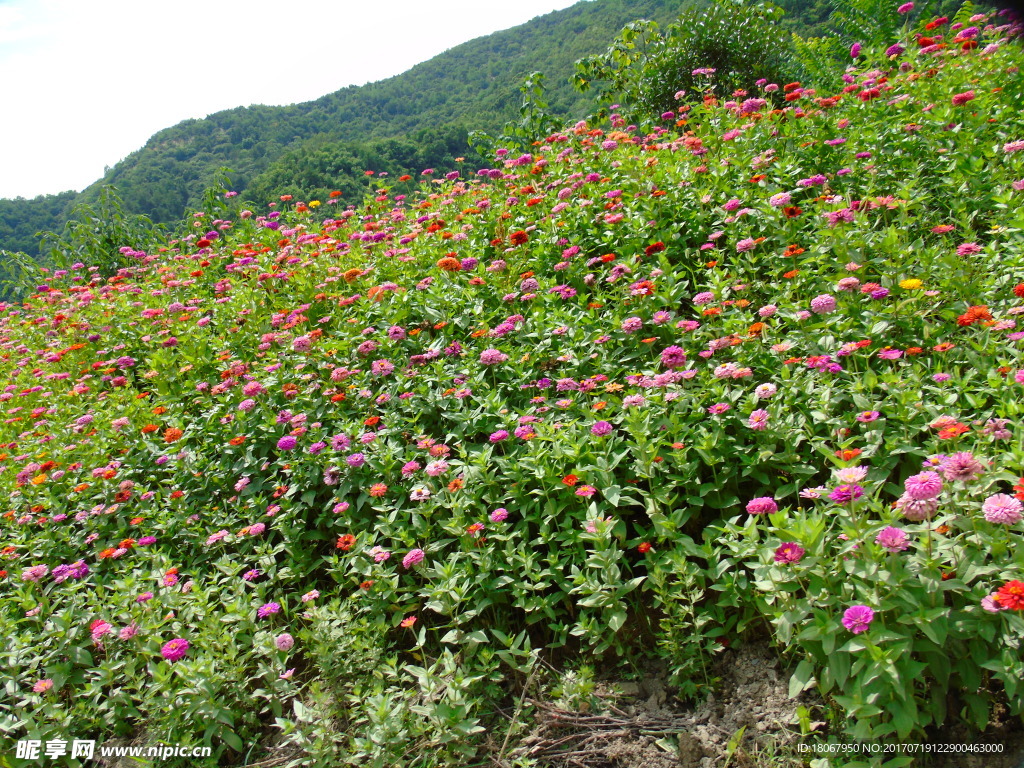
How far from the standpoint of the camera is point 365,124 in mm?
40094

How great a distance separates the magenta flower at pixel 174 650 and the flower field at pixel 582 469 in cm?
1

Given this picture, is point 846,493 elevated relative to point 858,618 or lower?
elevated

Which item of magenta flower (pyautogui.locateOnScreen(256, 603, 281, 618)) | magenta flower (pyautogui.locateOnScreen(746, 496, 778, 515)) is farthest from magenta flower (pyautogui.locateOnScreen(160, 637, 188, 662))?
magenta flower (pyautogui.locateOnScreen(746, 496, 778, 515))

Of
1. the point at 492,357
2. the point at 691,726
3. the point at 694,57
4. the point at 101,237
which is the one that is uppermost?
the point at 101,237

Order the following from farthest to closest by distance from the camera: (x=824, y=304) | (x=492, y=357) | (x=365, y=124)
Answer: (x=365, y=124) < (x=492, y=357) < (x=824, y=304)

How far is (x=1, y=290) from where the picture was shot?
372 inches

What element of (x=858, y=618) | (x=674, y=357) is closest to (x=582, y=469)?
(x=674, y=357)

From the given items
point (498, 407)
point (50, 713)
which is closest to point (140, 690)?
point (50, 713)

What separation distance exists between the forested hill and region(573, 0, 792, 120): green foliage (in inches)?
234

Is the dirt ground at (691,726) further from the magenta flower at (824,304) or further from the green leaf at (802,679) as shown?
the magenta flower at (824,304)

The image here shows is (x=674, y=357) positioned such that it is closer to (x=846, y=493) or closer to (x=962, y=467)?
(x=846, y=493)

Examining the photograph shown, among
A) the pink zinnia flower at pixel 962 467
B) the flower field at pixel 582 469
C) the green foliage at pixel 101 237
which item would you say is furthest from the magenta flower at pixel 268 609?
the green foliage at pixel 101 237

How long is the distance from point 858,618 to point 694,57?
9.16 meters

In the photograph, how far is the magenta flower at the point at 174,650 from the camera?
2.81 meters
